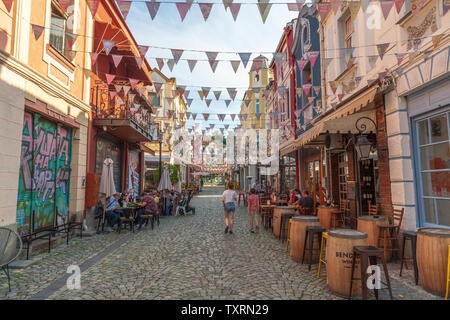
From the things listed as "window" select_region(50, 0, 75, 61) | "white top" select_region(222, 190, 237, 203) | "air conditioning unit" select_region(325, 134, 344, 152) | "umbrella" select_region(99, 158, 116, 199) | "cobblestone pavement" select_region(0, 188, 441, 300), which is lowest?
"cobblestone pavement" select_region(0, 188, 441, 300)

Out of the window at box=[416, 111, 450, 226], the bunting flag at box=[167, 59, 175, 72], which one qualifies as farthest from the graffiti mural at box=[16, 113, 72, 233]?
the window at box=[416, 111, 450, 226]

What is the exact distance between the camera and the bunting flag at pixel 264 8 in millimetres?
4762

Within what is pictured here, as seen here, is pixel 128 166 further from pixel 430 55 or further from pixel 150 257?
pixel 430 55

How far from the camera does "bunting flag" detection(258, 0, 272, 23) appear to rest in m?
4.76

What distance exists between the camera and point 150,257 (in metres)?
5.68

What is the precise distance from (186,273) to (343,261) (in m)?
2.62

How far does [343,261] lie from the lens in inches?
141

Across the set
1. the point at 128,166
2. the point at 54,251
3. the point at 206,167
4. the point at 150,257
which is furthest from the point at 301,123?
the point at 206,167

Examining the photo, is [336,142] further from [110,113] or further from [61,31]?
[61,31]

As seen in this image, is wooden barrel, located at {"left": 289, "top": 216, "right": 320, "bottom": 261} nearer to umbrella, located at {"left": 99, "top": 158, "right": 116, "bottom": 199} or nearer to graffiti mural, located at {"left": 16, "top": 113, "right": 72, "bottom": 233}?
graffiti mural, located at {"left": 16, "top": 113, "right": 72, "bottom": 233}

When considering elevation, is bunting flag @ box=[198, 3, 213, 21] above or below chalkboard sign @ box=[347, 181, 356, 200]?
above

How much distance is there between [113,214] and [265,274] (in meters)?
6.22

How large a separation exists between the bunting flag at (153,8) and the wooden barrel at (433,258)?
583cm

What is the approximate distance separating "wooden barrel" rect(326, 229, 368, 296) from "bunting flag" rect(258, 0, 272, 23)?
13.4ft
